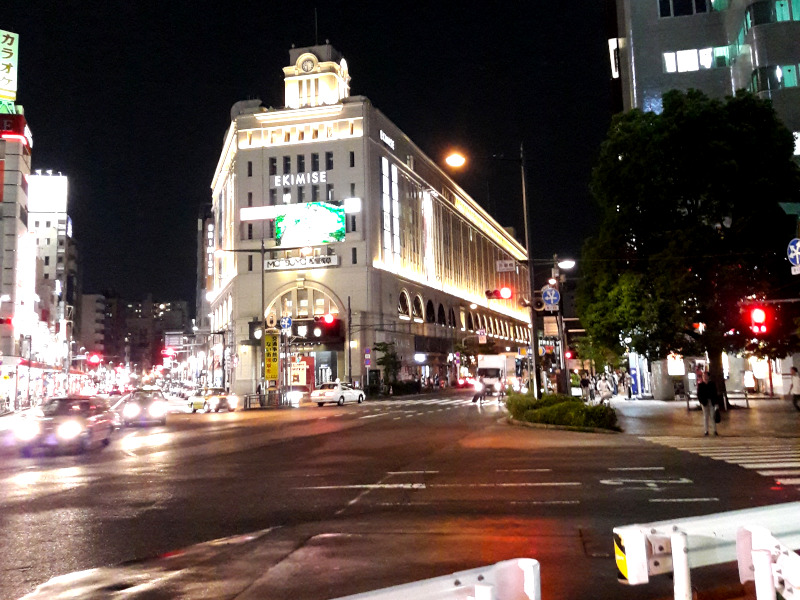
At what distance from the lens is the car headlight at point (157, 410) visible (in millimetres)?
31359

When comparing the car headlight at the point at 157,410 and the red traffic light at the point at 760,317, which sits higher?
the red traffic light at the point at 760,317

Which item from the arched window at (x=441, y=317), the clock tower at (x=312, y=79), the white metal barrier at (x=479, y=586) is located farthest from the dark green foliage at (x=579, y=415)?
the arched window at (x=441, y=317)

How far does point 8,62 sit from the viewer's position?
243 feet

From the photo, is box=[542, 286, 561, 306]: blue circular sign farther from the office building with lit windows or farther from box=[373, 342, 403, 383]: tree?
box=[373, 342, 403, 383]: tree

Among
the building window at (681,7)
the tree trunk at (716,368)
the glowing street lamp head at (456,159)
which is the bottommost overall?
the tree trunk at (716,368)

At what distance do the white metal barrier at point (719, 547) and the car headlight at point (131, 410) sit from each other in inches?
1181

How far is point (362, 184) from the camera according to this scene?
3000 inches

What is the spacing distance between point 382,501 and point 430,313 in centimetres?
8412

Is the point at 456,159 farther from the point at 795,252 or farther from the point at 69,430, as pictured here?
the point at 69,430

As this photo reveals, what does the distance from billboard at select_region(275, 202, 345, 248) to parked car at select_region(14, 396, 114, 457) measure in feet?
169

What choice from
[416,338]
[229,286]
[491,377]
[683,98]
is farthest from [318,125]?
[683,98]

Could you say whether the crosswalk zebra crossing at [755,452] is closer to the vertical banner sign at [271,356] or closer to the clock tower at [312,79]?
the vertical banner sign at [271,356]

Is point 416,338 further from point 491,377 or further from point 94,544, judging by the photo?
point 94,544

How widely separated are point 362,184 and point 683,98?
49.1 meters
